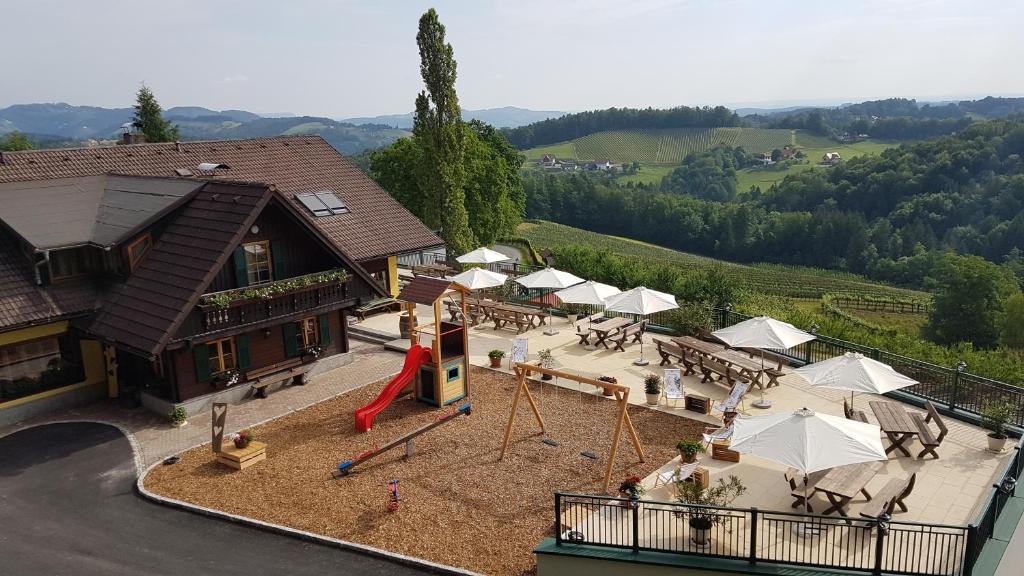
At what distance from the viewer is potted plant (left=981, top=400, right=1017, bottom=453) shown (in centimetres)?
1374

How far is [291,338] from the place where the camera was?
19.6 metres

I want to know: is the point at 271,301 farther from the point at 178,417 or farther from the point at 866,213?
the point at 866,213

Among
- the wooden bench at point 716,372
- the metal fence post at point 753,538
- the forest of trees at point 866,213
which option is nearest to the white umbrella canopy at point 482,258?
the wooden bench at point 716,372

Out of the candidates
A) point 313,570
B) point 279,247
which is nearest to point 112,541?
point 313,570

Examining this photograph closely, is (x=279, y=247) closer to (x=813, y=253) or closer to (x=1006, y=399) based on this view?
(x=1006, y=399)

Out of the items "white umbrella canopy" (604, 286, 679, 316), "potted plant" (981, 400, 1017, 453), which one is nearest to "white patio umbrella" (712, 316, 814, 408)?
"white umbrella canopy" (604, 286, 679, 316)

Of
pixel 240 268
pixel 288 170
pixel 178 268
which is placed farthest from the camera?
pixel 288 170

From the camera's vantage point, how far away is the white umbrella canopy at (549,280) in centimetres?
2391

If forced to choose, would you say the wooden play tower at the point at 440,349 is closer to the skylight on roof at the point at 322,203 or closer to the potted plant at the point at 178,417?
the potted plant at the point at 178,417

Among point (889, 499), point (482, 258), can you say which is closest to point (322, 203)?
point (482, 258)

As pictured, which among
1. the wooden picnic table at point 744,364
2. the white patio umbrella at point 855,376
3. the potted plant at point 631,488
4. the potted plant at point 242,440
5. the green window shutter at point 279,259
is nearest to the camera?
the potted plant at point 631,488

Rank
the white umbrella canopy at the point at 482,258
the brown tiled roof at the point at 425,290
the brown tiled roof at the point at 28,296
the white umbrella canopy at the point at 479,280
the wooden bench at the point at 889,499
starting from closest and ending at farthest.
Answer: the wooden bench at the point at 889,499, the brown tiled roof at the point at 28,296, the brown tiled roof at the point at 425,290, the white umbrella canopy at the point at 479,280, the white umbrella canopy at the point at 482,258

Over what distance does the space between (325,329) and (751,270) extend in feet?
279

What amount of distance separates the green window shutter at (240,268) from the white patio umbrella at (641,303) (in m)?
10.5
